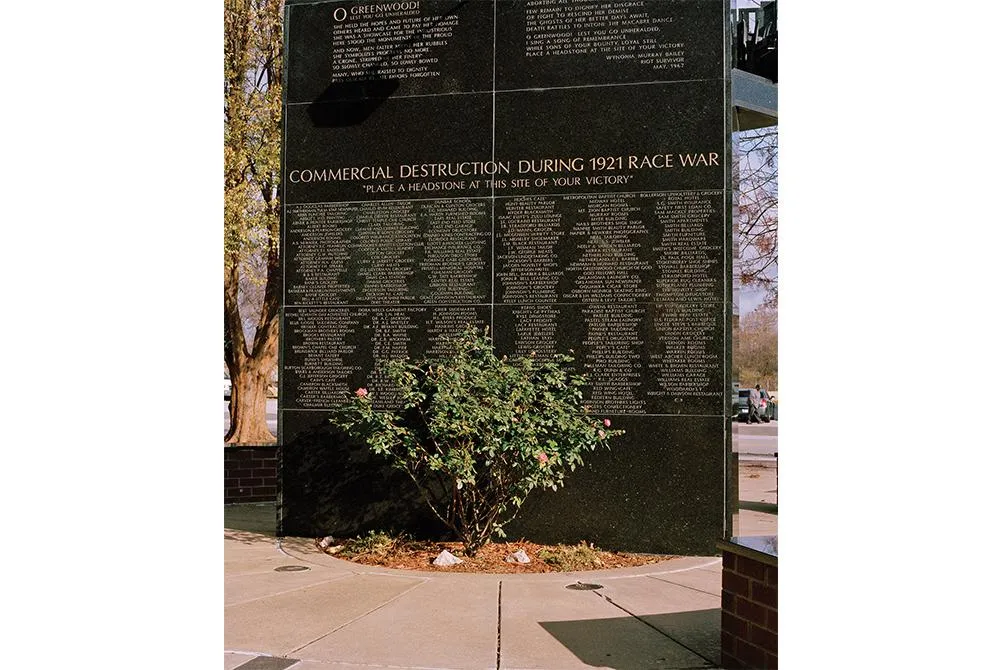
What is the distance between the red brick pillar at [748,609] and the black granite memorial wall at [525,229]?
3065mm

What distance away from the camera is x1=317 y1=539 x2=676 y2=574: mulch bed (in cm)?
636

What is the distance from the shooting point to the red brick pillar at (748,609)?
11.5 feet

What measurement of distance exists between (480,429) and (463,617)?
1.90 meters

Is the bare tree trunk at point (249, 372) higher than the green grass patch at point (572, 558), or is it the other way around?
the bare tree trunk at point (249, 372)

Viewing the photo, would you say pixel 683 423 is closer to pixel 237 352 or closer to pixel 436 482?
pixel 436 482

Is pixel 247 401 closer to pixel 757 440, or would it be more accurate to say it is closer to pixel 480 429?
pixel 480 429

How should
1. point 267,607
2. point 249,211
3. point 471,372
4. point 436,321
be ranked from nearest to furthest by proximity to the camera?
point 267,607
point 471,372
point 436,321
point 249,211

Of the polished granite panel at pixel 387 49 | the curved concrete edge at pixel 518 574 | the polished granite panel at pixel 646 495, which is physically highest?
the polished granite panel at pixel 387 49

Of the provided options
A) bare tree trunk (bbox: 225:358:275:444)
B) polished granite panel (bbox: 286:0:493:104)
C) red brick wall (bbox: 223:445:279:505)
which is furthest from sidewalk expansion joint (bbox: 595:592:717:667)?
bare tree trunk (bbox: 225:358:275:444)

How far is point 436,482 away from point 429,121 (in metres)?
2.93

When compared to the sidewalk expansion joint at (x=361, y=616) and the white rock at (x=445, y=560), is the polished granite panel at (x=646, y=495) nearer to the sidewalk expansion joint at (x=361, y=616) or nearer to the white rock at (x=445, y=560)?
the white rock at (x=445, y=560)

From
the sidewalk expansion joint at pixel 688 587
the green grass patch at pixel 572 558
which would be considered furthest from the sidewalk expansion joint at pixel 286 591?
the sidewalk expansion joint at pixel 688 587

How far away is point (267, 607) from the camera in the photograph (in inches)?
200

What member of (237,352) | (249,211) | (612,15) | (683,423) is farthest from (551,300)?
(237,352)
